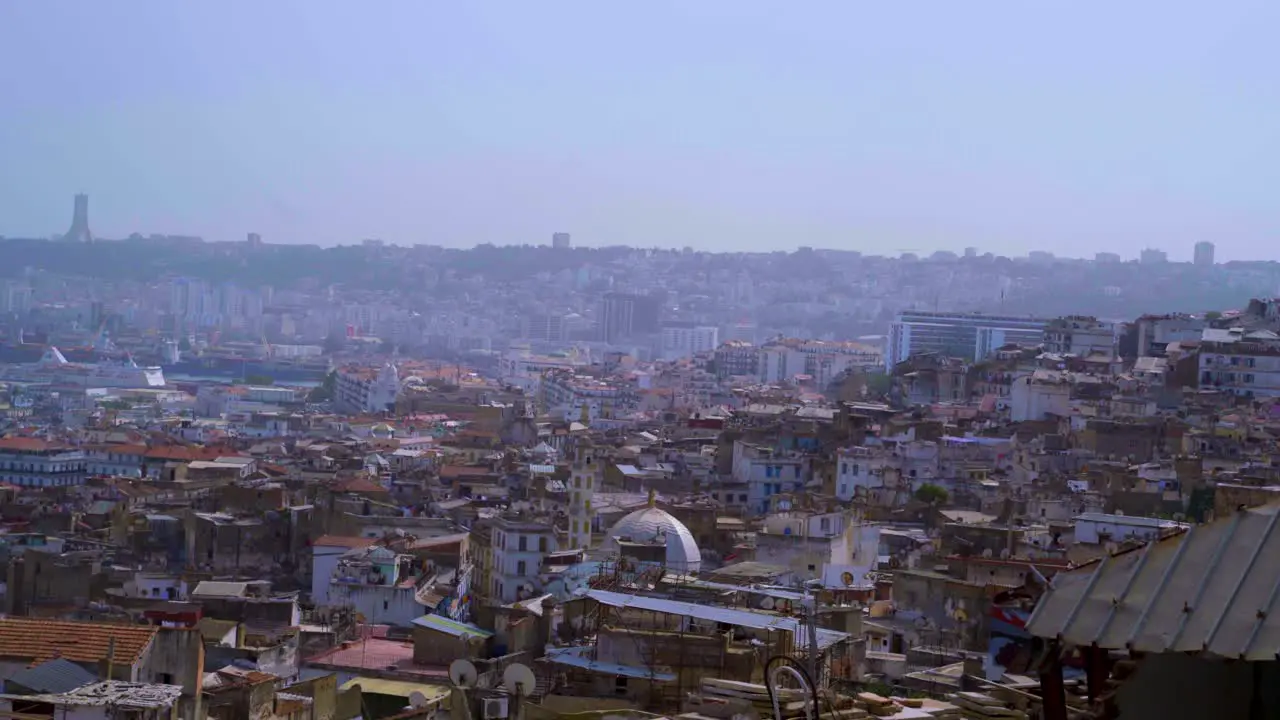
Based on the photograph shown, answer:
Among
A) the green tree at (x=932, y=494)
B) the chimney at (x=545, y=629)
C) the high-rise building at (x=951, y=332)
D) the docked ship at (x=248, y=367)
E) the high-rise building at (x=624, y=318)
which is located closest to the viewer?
the chimney at (x=545, y=629)

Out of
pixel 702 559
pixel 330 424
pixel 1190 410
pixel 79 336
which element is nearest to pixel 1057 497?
pixel 702 559

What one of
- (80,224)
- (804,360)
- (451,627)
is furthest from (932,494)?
(80,224)

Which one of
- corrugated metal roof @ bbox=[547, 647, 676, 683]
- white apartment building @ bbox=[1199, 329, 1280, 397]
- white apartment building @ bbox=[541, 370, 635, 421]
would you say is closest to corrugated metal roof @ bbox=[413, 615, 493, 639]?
corrugated metal roof @ bbox=[547, 647, 676, 683]

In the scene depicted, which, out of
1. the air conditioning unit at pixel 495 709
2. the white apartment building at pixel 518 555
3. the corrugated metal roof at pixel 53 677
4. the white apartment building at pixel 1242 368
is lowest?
the white apartment building at pixel 518 555

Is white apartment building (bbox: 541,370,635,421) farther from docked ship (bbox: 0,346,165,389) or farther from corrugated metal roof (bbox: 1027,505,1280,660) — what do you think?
corrugated metal roof (bbox: 1027,505,1280,660)

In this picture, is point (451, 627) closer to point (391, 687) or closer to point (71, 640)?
point (391, 687)

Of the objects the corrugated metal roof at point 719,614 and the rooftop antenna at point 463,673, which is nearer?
the rooftop antenna at point 463,673

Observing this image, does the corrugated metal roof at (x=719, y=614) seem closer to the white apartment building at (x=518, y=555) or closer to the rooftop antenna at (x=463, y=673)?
the rooftop antenna at (x=463, y=673)

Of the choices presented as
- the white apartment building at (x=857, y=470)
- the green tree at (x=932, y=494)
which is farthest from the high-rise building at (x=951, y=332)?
the green tree at (x=932, y=494)
